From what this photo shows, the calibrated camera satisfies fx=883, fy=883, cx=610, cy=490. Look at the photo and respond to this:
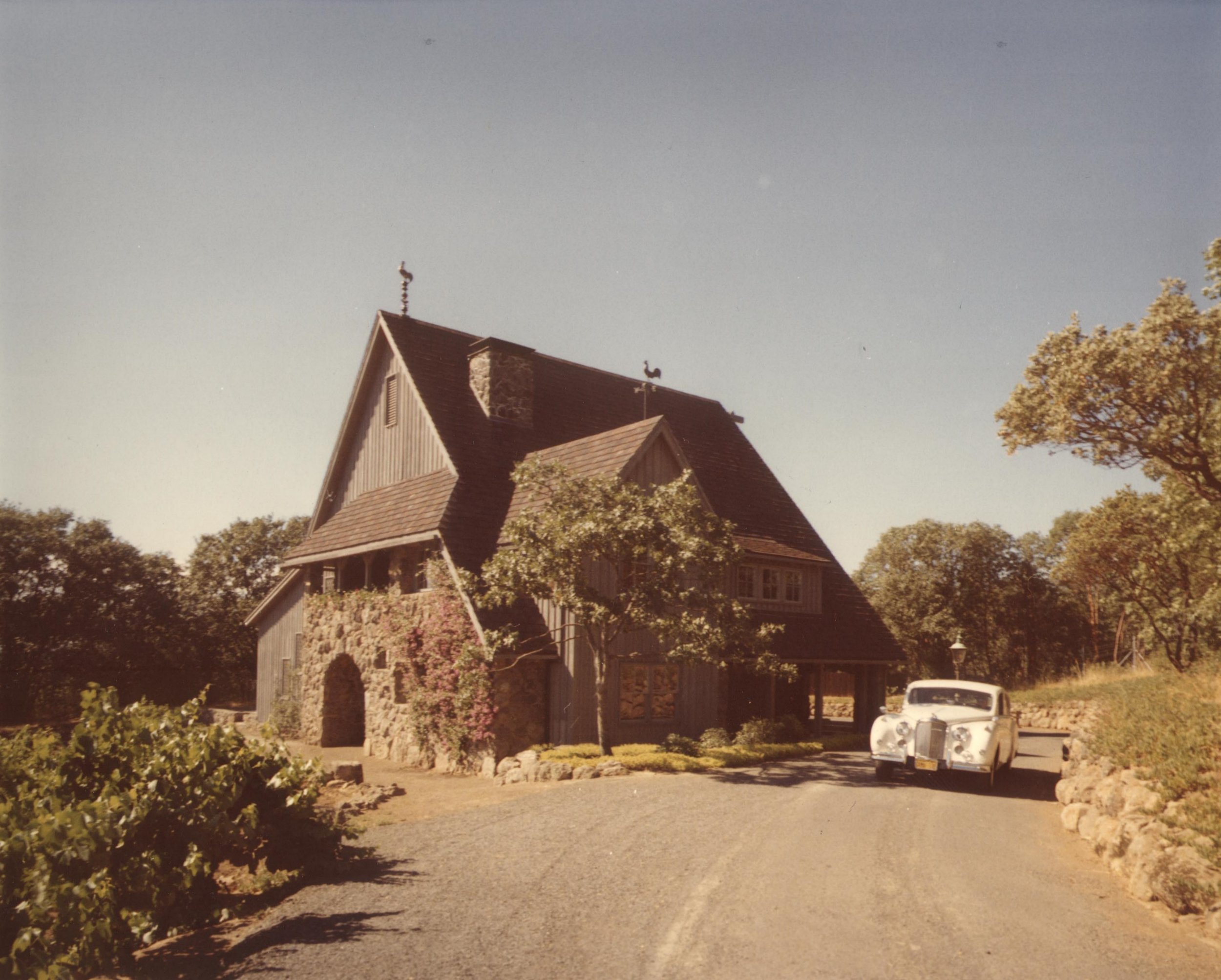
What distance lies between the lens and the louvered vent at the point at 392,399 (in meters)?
24.3

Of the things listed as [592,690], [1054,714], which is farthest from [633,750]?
[1054,714]

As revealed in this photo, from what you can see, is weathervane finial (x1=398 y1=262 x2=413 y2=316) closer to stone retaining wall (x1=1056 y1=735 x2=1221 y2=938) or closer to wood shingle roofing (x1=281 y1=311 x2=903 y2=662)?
wood shingle roofing (x1=281 y1=311 x2=903 y2=662)

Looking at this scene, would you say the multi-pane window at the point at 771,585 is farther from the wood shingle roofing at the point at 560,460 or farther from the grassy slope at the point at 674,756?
the grassy slope at the point at 674,756

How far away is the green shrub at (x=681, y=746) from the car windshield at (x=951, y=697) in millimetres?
4380

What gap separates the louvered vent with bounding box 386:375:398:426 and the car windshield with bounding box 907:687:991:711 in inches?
590

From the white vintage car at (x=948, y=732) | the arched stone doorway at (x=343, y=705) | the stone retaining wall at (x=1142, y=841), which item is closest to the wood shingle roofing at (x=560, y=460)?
the arched stone doorway at (x=343, y=705)

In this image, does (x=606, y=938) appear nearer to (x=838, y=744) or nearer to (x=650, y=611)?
(x=650, y=611)

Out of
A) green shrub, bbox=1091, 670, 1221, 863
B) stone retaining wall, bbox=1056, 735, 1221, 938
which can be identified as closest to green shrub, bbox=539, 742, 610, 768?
stone retaining wall, bbox=1056, 735, 1221, 938

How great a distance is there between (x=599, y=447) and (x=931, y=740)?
10.1 meters

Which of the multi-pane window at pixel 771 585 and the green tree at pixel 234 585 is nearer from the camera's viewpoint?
the multi-pane window at pixel 771 585

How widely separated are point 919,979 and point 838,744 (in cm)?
1593

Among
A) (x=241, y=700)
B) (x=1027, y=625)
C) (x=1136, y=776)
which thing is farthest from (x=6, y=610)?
(x=1027, y=625)

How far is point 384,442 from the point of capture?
24.6 meters

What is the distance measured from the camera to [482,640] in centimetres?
1789
